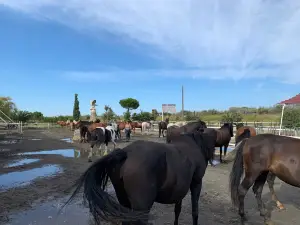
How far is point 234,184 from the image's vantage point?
18.3ft

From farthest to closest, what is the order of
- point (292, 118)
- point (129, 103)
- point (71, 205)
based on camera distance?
point (129, 103), point (292, 118), point (71, 205)

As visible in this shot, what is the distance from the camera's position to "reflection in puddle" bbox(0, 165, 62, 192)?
778 centimetres

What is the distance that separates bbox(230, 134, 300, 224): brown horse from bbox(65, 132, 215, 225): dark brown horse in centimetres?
198

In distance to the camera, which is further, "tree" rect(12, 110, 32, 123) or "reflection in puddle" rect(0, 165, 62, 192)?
"tree" rect(12, 110, 32, 123)

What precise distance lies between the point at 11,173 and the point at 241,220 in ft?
24.7

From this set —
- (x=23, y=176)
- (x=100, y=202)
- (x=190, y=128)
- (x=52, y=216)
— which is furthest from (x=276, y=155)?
(x=23, y=176)

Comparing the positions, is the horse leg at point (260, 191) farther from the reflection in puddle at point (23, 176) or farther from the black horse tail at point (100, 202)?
the reflection in puddle at point (23, 176)

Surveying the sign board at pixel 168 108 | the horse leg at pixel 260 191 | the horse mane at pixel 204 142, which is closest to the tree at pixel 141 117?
the sign board at pixel 168 108

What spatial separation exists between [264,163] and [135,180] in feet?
9.91

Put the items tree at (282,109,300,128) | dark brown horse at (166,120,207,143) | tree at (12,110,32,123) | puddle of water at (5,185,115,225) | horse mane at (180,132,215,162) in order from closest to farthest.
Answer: horse mane at (180,132,215,162), dark brown horse at (166,120,207,143), puddle of water at (5,185,115,225), tree at (282,109,300,128), tree at (12,110,32,123)

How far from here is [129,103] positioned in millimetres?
81375

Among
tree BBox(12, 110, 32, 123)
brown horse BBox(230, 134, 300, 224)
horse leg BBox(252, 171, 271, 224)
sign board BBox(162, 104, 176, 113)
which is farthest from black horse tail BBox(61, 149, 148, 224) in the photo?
tree BBox(12, 110, 32, 123)

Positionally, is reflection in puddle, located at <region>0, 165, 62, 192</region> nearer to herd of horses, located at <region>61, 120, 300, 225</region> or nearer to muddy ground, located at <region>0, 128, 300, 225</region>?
muddy ground, located at <region>0, 128, 300, 225</region>

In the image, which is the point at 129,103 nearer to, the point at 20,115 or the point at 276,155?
the point at 20,115
